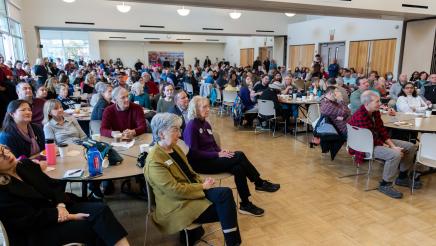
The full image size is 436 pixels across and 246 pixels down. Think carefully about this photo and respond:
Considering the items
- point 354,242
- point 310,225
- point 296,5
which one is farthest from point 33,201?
→ point 296,5

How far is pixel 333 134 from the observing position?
14.3ft

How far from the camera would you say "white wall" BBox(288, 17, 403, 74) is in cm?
1044

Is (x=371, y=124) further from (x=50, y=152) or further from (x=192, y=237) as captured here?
(x=50, y=152)

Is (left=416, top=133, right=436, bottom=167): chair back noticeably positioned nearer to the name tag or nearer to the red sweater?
the name tag

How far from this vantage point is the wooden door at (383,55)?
10555 mm

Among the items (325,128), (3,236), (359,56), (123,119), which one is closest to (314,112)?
(325,128)

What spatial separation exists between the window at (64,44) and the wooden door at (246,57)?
10.2 meters

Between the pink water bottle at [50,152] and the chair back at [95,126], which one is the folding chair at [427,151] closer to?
the pink water bottle at [50,152]

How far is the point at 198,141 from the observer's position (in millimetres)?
3057

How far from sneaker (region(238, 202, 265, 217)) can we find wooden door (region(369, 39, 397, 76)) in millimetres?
9722

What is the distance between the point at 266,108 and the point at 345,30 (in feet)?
26.9

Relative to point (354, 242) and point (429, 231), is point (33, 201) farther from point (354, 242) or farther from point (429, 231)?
point (429, 231)

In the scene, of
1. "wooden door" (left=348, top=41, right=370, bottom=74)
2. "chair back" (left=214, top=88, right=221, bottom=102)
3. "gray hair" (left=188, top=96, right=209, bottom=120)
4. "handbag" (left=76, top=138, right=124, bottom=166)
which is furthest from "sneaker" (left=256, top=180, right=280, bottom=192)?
"wooden door" (left=348, top=41, right=370, bottom=74)

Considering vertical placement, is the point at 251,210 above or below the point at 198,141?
below
